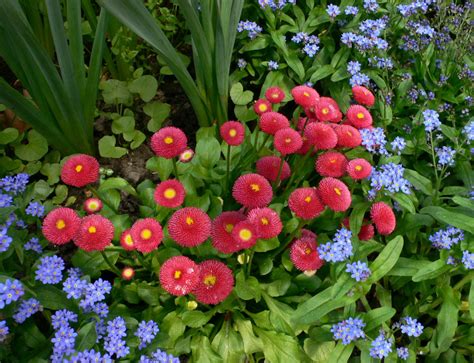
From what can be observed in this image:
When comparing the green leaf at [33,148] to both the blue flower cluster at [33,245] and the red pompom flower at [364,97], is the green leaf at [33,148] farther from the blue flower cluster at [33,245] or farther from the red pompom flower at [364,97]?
the red pompom flower at [364,97]

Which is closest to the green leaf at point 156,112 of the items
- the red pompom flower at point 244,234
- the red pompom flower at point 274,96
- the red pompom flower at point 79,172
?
the red pompom flower at point 274,96

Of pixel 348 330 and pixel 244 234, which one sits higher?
pixel 244 234

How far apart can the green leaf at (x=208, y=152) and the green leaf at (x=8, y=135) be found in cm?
96

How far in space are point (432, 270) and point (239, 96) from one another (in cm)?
137

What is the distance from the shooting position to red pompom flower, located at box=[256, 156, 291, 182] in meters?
2.14

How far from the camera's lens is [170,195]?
6.11 feet

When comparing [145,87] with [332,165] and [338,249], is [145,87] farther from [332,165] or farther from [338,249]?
[338,249]

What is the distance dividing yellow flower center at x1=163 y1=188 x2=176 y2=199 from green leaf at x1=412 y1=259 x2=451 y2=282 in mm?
920

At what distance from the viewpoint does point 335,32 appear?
294 cm

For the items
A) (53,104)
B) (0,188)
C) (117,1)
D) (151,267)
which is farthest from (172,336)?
(117,1)

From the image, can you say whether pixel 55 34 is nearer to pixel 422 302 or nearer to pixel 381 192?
pixel 381 192

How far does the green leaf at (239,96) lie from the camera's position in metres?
2.71

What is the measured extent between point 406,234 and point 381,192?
211mm

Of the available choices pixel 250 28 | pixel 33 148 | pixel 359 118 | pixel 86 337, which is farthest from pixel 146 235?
pixel 250 28
